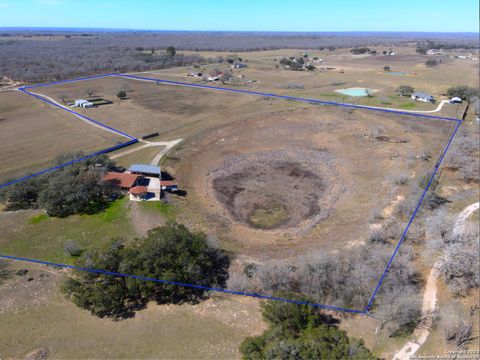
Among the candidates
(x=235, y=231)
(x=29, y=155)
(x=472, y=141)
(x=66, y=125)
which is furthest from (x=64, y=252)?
(x=472, y=141)

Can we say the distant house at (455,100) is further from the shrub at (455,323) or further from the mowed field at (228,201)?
the shrub at (455,323)

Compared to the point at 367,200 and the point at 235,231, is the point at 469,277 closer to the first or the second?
the point at 367,200

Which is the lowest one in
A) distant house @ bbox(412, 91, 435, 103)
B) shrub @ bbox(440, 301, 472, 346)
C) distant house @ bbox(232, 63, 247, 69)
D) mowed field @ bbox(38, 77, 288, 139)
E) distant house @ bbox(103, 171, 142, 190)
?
shrub @ bbox(440, 301, 472, 346)

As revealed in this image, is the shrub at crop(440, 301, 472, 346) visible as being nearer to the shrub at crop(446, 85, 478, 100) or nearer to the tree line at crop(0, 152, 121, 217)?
the tree line at crop(0, 152, 121, 217)

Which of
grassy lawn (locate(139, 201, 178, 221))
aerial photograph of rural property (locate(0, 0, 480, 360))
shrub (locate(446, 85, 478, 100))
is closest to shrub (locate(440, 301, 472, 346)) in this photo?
aerial photograph of rural property (locate(0, 0, 480, 360))

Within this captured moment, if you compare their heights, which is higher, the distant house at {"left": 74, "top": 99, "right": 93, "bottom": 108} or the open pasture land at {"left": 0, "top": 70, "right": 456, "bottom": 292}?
the distant house at {"left": 74, "top": 99, "right": 93, "bottom": 108}

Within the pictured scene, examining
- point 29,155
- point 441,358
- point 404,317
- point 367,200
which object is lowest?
point 441,358

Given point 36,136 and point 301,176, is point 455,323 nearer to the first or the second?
point 301,176
